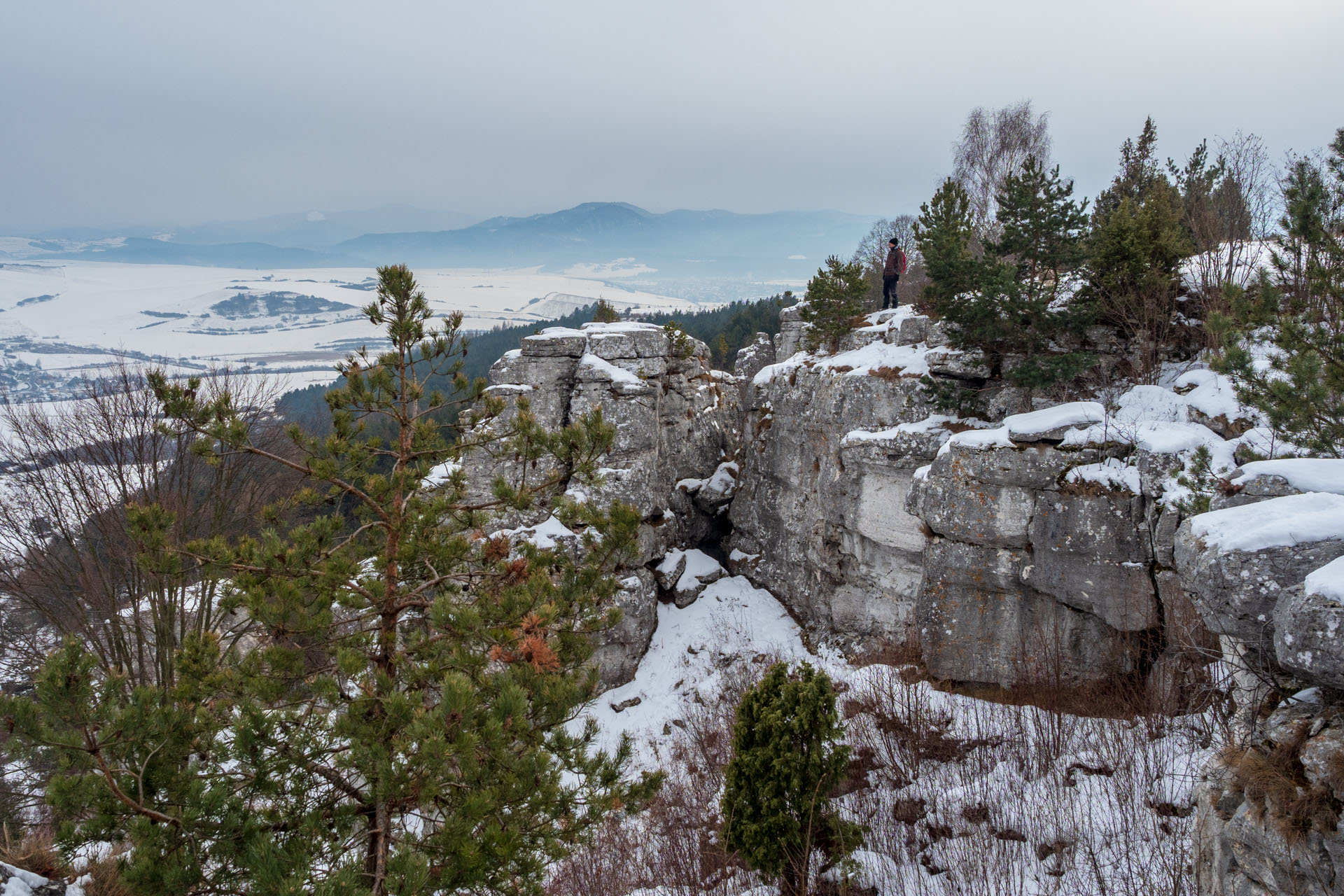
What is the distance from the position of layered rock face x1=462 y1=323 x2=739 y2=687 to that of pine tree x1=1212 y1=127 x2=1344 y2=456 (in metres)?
13.5

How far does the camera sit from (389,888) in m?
3.68

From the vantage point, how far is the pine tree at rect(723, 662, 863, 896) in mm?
6230

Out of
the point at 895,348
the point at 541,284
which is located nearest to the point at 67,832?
the point at 895,348

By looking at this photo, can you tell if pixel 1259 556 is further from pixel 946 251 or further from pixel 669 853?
pixel 946 251

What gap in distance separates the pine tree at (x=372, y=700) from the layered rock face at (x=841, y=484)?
11854 mm

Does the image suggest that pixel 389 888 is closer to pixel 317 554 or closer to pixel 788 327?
pixel 317 554

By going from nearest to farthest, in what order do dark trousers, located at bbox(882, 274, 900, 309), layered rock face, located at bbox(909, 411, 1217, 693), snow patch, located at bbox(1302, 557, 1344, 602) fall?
1. snow patch, located at bbox(1302, 557, 1344, 602)
2. layered rock face, located at bbox(909, 411, 1217, 693)
3. dark trousers, located at bbox(882, 274, 900, 309)

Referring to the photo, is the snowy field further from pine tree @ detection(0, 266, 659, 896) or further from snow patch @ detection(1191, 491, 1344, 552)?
snow patch @ detection(1191, 491, 1344, 552)

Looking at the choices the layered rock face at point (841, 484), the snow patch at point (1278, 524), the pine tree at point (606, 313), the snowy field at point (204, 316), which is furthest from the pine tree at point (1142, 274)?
the snowy field at point (204, 316)

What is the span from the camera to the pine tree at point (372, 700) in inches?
153

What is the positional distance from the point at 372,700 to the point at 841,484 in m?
15.2

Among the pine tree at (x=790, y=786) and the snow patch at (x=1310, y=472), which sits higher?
the snow patch at (x=1310, y=472)

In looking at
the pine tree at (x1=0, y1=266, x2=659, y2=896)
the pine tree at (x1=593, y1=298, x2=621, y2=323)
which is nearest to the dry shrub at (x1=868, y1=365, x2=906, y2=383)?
the pine tree at (x1=0, y1=266, x2=659, y2=896)

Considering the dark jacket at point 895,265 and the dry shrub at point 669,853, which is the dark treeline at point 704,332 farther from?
the dry shrub at point 669,853
